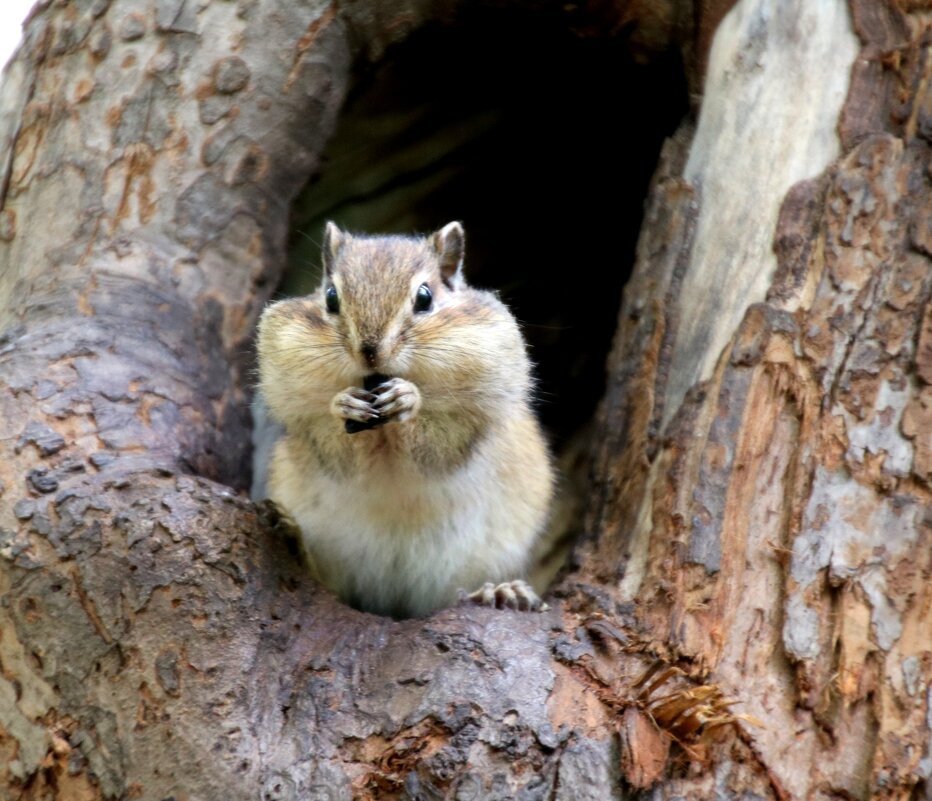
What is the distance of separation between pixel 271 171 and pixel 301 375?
120cm

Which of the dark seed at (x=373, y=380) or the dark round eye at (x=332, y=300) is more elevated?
the dark round eye at (x=332, y=300)

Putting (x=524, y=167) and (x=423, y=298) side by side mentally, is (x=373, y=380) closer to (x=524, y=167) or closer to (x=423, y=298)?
(x=423, y=298)

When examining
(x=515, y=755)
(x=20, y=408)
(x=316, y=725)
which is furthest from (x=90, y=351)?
(x=515, y=755)

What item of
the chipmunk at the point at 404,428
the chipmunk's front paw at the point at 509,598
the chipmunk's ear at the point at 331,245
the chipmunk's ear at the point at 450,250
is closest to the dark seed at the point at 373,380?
the chipmunk at the point at 404,428

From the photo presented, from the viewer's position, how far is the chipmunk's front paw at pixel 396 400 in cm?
374

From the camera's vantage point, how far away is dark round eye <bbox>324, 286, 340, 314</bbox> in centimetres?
386

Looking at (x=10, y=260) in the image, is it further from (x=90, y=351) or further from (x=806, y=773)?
(x=806, y=773)

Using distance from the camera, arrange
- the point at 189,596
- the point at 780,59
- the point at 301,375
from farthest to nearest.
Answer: the point at 780,59
the point at 301,375
the point at 189,596

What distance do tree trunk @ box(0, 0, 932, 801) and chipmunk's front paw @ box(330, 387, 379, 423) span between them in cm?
44

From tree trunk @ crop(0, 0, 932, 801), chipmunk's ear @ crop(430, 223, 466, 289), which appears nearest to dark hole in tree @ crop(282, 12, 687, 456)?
tree trunk @ crop(0, 0, 932, 801)

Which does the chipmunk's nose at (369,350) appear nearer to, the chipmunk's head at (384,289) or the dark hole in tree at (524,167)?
the chipmunk's head at (384,289)

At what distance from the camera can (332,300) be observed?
388cm

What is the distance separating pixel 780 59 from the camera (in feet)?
14.5

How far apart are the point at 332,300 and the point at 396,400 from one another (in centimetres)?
40
